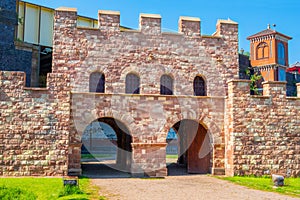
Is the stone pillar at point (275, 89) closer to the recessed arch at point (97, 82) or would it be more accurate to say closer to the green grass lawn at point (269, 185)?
the green grass lawn at point (269, 185)

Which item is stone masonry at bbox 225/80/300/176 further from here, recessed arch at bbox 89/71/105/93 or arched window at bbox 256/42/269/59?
arched window at bbox 256/42/269/59

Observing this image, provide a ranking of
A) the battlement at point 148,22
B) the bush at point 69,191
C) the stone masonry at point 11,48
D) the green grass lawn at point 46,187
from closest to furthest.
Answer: the green grass lawn at point 46,187 < the bush at point 69,191 < the battlement at point 148,22 < the stone masonry at point 11,48

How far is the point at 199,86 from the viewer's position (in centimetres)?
1675

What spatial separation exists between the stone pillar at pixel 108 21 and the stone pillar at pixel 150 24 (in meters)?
1.20

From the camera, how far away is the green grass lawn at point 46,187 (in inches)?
377

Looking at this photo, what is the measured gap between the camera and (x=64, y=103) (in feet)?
45.2

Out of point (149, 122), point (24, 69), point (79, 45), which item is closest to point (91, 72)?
point (79, 45)

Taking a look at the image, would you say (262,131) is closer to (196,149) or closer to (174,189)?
(196,149)

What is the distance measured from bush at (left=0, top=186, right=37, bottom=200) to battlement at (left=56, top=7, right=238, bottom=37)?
8.40 metres

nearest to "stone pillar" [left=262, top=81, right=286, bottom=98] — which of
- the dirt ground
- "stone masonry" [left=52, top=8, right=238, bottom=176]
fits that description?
"stone masonry" [left=52, top=8, right=238, bottom=176]

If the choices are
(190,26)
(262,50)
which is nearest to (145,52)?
(190,26)

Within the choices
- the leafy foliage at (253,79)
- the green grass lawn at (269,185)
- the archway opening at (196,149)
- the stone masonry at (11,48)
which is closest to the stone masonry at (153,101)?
the archway opening at (196,149)

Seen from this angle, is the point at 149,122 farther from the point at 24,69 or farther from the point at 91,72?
the point at 24,69

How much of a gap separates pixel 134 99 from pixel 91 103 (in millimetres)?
1924
